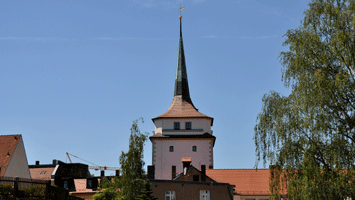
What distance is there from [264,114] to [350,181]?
20.1ft

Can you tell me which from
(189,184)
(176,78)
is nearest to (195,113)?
(176,78)

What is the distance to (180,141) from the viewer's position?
7062 cm

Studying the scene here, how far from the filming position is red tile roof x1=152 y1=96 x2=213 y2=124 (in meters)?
73.1

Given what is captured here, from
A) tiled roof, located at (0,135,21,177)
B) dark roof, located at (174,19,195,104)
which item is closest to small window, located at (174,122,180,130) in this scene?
dark roof, located at (174,19,195,104)

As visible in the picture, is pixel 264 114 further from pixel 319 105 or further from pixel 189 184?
pixel 189 184

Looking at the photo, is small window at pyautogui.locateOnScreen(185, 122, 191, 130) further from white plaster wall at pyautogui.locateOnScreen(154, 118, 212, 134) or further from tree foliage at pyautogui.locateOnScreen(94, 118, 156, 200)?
tree foliage at pyautogui.locateOnScreen(94, 118, 156, 200)

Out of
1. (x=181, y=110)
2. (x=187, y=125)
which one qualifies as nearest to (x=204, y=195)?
(x=187, y=125)

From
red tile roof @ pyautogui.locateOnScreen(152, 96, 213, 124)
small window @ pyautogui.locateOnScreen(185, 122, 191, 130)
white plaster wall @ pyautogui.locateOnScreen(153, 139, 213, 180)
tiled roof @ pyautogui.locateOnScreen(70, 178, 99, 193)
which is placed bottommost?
tiled roof @ pyautogui.locateOnScreen(70, 178, 99, 193)

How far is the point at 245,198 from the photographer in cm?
4775

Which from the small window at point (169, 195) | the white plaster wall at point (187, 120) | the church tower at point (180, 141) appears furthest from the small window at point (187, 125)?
the small window at point (169, 195)

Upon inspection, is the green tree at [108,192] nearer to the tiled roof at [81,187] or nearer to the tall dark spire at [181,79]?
the tiled roof at [81,187]

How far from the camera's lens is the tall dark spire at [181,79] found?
79.9 metres

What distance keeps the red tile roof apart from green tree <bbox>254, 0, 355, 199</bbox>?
44824 mm

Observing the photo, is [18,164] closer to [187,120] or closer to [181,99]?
[187,120]
